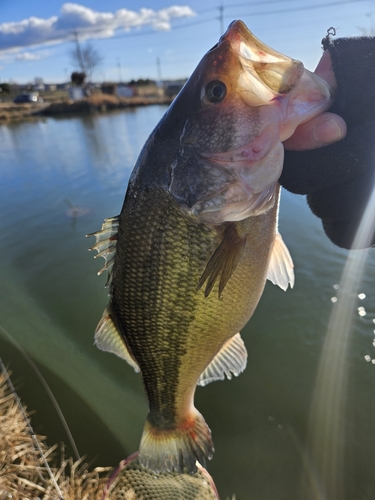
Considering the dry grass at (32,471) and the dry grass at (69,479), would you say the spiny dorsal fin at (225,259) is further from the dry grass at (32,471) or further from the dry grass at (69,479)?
the dry grass at (69,479)

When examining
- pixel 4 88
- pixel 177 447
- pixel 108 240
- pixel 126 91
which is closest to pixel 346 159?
pixel 108 240

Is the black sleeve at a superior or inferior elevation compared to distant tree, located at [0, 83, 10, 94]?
inferior

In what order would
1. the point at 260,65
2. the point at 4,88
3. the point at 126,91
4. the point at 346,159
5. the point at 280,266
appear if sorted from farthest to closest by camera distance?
the point at 4,88, the point at 126,91, the point at 280,266, the point at 346,159, the point at 260,65

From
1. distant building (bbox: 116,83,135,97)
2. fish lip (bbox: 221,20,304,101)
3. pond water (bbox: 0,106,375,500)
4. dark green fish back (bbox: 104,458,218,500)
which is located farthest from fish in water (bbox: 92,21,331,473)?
distant building (bbox: 116,83,135,97)

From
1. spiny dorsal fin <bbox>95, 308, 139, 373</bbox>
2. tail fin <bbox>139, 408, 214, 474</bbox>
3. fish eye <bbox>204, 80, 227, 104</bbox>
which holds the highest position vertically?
fish eye <bbox>204, 80, 227, 104</bbox>

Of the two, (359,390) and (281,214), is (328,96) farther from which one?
(281,214)

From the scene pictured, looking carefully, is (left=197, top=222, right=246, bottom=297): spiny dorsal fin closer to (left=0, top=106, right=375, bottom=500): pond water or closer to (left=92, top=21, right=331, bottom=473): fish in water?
(left=92, top=21, right=331, bottom=473): fish in water

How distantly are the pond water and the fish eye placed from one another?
9.36ft

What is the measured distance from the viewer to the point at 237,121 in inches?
55.9

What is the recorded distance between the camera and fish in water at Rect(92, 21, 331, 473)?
1364mm

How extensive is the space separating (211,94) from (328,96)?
0.50 metres

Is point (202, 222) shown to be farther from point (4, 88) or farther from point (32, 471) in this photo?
point (4, 88)

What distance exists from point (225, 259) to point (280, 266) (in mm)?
588

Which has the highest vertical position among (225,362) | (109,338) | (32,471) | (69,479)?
(109,338)
